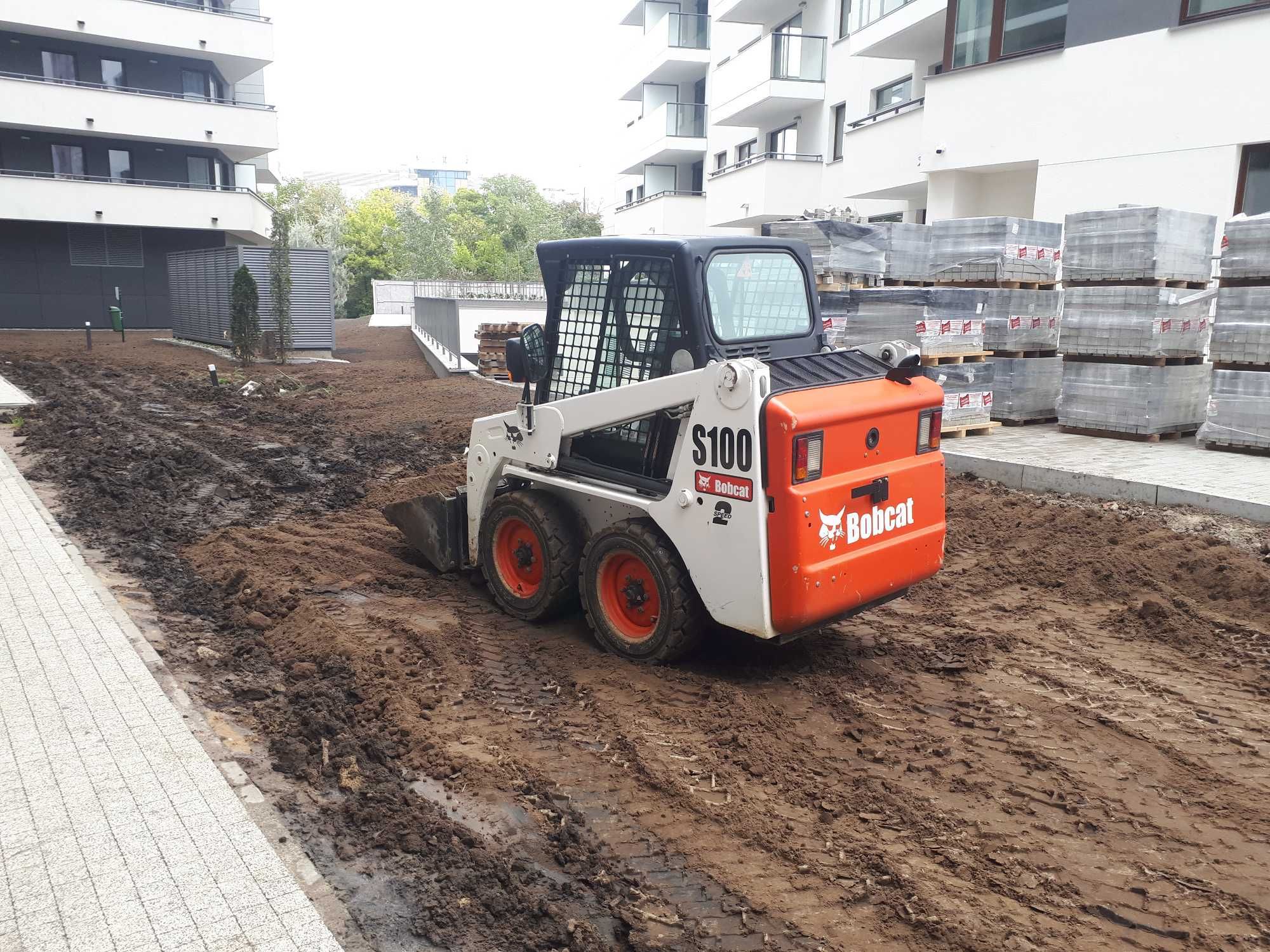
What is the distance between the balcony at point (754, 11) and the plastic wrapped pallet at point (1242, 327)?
19.9 m

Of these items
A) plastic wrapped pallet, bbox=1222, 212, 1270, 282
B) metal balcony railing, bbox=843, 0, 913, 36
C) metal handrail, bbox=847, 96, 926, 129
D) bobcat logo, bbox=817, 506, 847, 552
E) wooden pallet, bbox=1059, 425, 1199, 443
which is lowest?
wooden pallet, bbox=1059, 425, 1199, 443

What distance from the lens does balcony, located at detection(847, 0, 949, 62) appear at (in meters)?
17.9

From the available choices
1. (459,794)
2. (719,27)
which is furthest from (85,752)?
(719,27)

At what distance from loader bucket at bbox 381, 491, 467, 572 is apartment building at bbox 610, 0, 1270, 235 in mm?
10426

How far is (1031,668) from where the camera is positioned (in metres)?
5.68

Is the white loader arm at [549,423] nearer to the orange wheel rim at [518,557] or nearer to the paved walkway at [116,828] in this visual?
the orange wheel rim at [518,557]

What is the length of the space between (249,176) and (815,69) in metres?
26.7

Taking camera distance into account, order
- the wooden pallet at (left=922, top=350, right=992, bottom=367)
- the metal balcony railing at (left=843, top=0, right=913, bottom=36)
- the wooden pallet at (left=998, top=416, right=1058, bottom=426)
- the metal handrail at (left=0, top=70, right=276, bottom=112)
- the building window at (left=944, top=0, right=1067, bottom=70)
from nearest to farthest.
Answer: the wooden pallet at (left=922, top=350, right=992, bottom=367)
the wooden pallet at (left=998, top=416, right=1058, bottom=426)
the building window at (left=944, top=0, right=1067, bottom=70)
the metal balcony railing at (left=843, top=0, right=913, bottom=36)
the metal handrail at (left=0, top=70, right=276, bottom=112)

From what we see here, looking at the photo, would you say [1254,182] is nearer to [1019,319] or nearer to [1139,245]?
[1139,245]

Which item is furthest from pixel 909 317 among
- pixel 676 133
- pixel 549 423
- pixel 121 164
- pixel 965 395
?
pixel 121 164

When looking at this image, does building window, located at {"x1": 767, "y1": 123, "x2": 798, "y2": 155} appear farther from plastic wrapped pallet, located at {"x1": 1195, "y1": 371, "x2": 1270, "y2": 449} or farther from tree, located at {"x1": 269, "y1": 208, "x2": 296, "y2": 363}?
plastic wrapped pallet, located at {"x1": 1195, "y1": 371, "x2": 1270, "y2": 449}

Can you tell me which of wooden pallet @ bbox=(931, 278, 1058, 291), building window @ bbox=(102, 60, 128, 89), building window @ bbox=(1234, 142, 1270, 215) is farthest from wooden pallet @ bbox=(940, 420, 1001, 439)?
building window @ bbox=(102, 60, 128, 89)

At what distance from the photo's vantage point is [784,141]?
28.1 meters

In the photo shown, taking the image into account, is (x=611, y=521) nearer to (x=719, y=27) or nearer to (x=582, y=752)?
(x=582, y=752)
